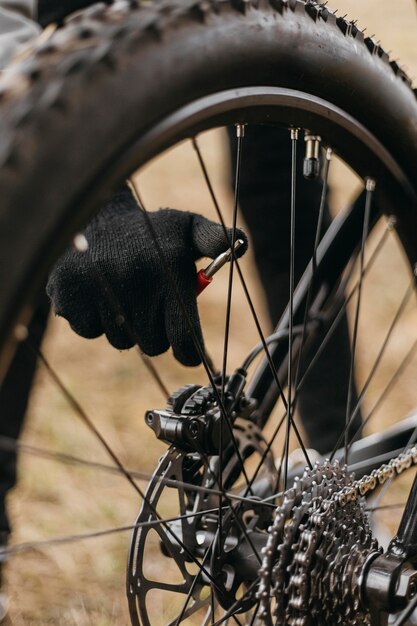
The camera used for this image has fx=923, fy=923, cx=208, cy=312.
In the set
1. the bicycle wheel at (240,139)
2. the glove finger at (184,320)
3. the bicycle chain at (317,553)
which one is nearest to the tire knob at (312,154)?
the bicycle wheel at (240,139)

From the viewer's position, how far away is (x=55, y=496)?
1.54 metres

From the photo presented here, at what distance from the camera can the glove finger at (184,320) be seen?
0.70m

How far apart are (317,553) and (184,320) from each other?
7.9 inches

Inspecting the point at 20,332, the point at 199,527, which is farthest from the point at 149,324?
the point at 20,332

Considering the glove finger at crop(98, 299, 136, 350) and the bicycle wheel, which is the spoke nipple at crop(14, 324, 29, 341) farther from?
the glove finger at crop(98, 299, 136, 350)

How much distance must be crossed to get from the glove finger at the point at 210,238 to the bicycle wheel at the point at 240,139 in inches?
3.8

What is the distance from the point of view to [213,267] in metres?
0.69

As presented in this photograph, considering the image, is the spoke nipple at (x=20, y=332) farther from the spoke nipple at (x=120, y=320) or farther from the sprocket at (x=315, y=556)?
the sprocket at (x=315, y=556)

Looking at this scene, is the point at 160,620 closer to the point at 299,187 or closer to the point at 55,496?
the point at 55,496

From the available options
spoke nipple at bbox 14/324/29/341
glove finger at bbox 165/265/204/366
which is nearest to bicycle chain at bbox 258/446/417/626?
glove finger at bbox 165/265/204/366

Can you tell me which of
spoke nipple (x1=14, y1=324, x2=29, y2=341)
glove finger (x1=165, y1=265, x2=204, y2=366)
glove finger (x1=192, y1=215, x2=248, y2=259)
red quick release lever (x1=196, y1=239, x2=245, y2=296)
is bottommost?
spoke nipple (x1=14, y1=324, x2=29, y2=341)

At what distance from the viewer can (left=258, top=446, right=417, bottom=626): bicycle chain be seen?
0.63 metres

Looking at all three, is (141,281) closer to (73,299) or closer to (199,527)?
(73,299)

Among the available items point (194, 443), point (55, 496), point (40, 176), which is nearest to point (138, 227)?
point (194, 443)
